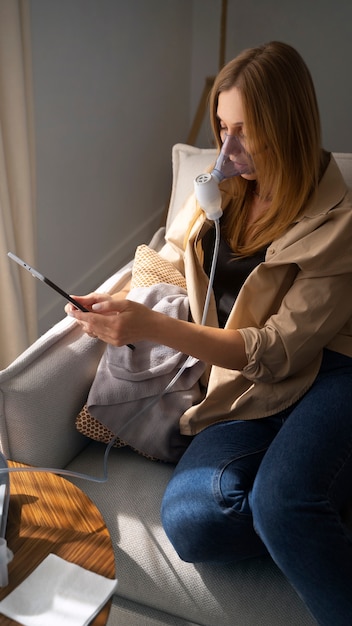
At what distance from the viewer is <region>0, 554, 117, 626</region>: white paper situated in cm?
88

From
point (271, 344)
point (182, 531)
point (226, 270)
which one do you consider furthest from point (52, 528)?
point (226, 270)

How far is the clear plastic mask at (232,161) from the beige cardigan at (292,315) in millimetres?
149

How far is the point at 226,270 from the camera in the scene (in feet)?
4.71

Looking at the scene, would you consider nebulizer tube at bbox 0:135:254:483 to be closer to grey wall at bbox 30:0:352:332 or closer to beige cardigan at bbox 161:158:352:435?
beige cardigan at bbox 161:158:352:435

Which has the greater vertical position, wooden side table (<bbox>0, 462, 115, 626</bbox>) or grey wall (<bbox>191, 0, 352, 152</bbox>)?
grey wall (<bbox>191, 0, 352, 152</bbox>)

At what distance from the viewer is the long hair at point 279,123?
4.11 ft

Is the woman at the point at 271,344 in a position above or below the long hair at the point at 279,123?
below

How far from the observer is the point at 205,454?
48.7 inches

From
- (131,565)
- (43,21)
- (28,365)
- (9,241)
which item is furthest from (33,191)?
(131,565)

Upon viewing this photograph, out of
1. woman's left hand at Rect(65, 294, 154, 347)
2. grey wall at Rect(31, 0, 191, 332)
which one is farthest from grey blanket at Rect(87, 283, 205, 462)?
grey wall at Rect(31, 0, 191, 332)

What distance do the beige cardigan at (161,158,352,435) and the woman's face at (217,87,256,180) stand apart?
0.61 ft

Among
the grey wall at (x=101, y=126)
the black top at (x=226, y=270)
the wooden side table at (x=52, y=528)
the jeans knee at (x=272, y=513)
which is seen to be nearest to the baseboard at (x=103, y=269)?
the grey wall at (x=101, y=126)

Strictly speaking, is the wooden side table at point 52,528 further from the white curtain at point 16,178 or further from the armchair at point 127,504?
the white curtain at point 16,178

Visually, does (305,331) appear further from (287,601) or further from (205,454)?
(287,601)
